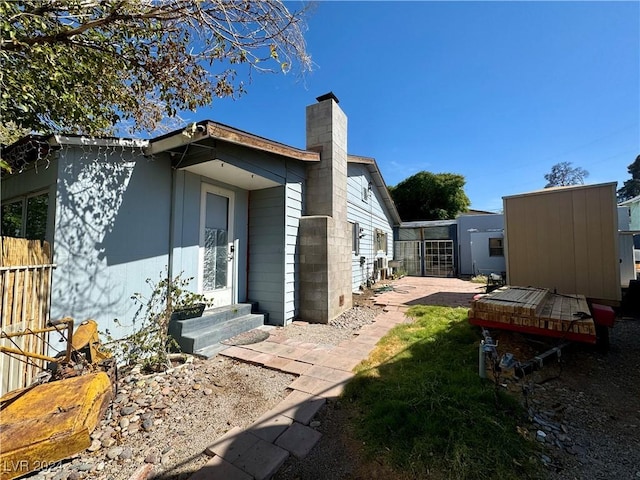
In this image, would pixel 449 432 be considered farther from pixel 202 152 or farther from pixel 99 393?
pixel 202 152

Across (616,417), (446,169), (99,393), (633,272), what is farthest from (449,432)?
(446,169)

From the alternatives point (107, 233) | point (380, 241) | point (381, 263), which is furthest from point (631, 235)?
point (107, 233)

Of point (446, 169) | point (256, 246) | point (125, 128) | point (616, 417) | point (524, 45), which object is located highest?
point (446, 169)

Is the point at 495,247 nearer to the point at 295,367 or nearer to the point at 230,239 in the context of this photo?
the point at 230,239

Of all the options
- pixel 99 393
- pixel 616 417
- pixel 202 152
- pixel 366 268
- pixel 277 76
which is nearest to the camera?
pixel 99 393

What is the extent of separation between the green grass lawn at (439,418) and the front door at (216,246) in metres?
3.13

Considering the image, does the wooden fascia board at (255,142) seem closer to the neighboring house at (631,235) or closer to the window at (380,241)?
the window at (380,241)

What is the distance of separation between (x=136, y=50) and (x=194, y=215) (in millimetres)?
2422

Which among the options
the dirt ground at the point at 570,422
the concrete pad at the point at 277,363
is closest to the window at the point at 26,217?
the concrete pad at the point at 277,363

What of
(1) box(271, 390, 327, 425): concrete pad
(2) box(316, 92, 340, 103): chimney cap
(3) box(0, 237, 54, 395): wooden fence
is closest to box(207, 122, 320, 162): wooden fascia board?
(2) box(316, 92, 340, 103): chimney cap

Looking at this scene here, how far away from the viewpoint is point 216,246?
17.0ft

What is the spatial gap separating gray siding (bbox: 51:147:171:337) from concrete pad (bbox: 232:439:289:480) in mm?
2851

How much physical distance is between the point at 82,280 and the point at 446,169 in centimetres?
2652

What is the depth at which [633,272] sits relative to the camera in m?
7.50
